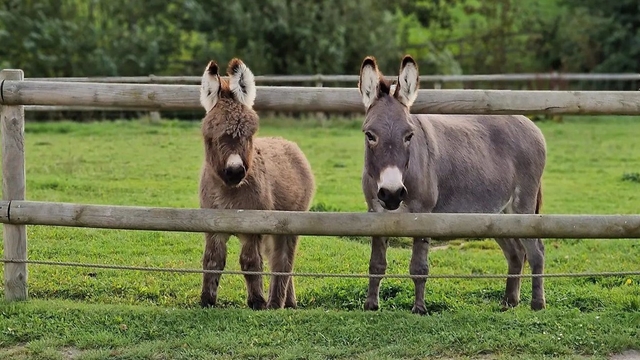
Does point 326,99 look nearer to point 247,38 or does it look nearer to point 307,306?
point 307,306

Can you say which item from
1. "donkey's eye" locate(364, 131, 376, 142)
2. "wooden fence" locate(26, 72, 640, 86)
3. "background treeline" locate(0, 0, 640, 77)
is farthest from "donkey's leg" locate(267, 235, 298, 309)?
"background treeline" locate(0, 0, 640, 77)

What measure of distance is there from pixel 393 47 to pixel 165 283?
22.8 m

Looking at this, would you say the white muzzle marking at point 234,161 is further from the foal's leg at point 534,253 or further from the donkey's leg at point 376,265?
the foal's leg at point 534,253

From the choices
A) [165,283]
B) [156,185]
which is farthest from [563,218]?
[156,185]

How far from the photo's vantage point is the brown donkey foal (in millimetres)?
6344

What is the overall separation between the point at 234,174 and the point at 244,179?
1.37 feet

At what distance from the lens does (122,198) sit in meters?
12.0

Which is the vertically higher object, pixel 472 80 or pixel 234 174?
pixel 234 174

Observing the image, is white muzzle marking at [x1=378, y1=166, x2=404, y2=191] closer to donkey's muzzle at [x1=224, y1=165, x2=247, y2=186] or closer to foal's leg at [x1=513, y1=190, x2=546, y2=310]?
donkey's muzzle at [x1=224, y1=165, x2=247, y2=186]

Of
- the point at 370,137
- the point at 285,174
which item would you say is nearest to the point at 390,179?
the point at 370,137

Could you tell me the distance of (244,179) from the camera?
6652 millimetres

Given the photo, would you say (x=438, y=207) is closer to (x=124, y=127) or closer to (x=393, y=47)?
(x=124, y=127)

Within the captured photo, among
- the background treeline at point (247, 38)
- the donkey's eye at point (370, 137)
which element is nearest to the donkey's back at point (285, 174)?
the donkey's eye at point (370, 137)

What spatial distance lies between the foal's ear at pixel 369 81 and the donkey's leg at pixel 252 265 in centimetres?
140
